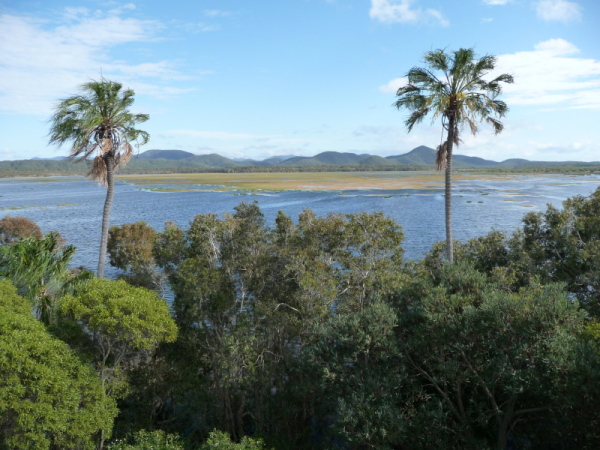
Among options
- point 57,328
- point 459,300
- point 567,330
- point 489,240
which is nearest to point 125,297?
point 57,328

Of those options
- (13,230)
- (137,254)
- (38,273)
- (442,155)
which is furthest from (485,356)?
(13,230)

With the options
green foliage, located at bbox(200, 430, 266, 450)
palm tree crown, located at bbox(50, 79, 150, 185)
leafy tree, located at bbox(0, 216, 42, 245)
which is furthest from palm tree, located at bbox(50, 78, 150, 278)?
leafy tree, located at bbox(0, 216, 42, 245)

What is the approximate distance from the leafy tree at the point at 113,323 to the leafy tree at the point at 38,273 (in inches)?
73.3

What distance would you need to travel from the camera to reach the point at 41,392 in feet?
34.0

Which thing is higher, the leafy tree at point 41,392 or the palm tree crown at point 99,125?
the palm tree crown at point 99,125

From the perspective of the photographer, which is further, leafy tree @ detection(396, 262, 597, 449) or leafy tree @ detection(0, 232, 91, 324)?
leafy tree @ detection(0, 232, 91, 324)

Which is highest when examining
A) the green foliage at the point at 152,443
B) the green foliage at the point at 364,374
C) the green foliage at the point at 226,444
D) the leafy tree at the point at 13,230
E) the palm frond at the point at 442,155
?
the palm frond at the point at 442,155

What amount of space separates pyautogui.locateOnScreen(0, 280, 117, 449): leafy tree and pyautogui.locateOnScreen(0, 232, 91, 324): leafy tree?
2652 mm

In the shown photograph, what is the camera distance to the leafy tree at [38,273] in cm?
1445

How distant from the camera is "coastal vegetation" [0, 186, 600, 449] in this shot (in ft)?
34.1

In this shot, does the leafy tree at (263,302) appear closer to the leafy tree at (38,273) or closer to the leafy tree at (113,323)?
the leafy tree at (113,323)

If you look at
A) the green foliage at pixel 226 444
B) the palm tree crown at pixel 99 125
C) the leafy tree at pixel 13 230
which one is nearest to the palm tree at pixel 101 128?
the palm tree crown at pixel 99 125

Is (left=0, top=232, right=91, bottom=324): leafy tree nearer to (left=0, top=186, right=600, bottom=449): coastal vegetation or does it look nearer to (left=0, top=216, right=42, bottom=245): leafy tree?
(left=0, top=186, right=600, bottom=449): coastal vegetation

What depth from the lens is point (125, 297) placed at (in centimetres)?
1193
